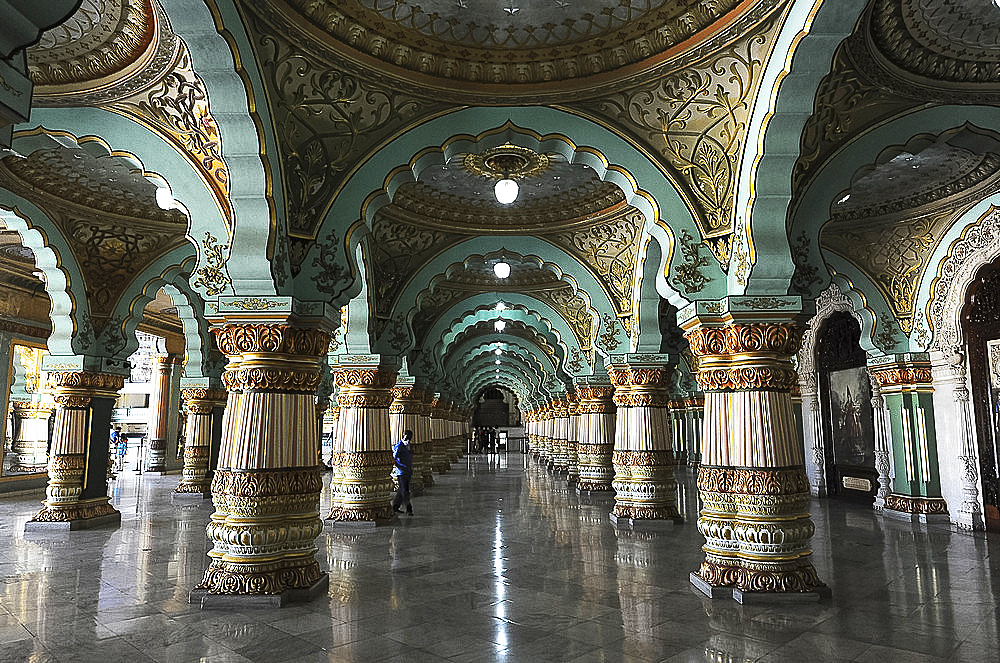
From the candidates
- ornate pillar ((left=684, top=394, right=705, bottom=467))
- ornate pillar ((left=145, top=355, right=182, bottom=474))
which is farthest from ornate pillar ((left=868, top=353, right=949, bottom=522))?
ornate pillar ((left=145, top=355, right=182, bottom=474))

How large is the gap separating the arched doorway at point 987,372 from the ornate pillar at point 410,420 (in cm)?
960

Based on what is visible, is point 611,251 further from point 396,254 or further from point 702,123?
point 702,123

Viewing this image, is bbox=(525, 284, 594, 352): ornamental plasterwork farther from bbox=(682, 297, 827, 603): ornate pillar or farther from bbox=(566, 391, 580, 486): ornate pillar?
bbox=(682, 297, 827, 603): ornate pillar

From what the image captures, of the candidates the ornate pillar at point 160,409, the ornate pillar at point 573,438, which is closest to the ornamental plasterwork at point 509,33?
the ornate pillar at point 573,438

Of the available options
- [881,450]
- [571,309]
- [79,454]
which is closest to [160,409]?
[79,454]

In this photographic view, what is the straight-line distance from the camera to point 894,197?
9945 millimetres

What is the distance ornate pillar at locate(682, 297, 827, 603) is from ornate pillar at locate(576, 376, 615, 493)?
8.60 metres

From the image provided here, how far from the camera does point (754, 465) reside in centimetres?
609

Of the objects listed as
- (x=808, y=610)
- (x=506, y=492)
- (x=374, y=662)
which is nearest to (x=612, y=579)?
(x=808, y=610)

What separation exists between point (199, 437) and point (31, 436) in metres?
4.74

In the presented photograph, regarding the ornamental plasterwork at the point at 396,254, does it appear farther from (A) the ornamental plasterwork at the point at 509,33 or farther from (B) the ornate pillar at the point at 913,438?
(B) the ornate pillar at the point at 913,438

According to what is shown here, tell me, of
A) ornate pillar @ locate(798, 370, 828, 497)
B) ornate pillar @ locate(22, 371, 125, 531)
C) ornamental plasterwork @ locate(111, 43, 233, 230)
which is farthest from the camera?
ornate pillar @ locate(798, 370, 828, 497)

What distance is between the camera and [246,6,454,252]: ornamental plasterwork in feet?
19.5

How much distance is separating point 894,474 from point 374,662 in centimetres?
1092
